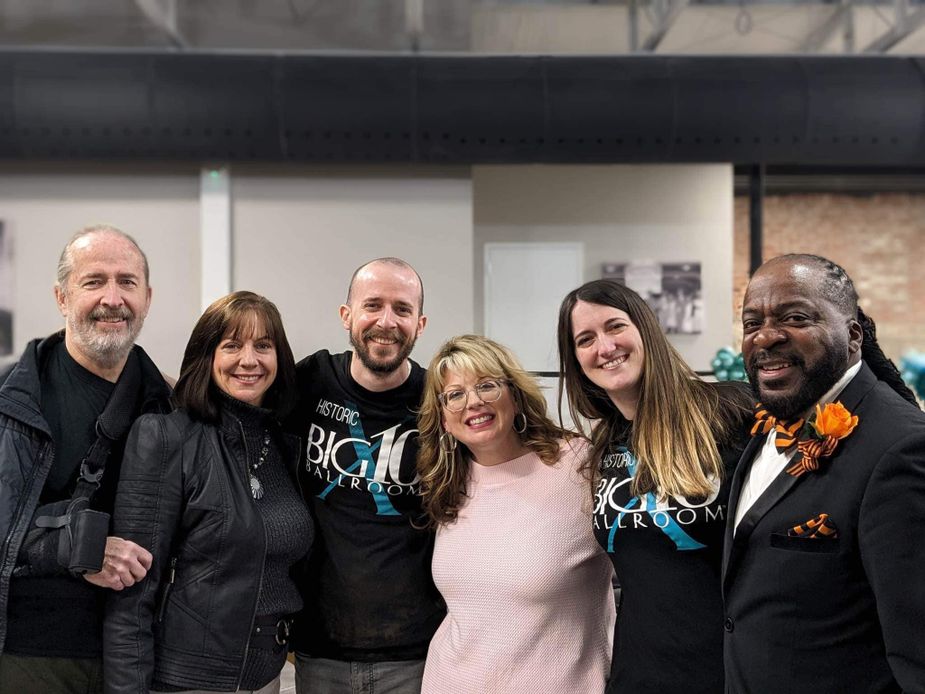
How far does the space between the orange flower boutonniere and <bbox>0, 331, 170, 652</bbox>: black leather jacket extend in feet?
5.41

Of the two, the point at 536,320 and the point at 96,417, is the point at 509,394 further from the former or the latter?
the point at 536,320

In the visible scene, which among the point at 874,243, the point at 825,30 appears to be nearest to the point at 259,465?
the point at 825,30

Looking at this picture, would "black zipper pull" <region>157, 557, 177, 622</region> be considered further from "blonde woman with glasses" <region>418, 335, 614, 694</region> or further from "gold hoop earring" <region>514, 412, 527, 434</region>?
"gold hoop earring" <region>514, 412, 527, 434</region>

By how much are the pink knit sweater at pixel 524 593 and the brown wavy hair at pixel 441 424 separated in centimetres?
6

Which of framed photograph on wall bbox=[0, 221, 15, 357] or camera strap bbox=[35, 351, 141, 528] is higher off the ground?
framed photograph on wall bbox=[0, 221, 15, 357]

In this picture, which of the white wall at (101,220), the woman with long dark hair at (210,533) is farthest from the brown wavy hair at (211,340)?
the white wall at (101,220)

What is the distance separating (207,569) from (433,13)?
4435mm

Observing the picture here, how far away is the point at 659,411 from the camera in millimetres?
2029

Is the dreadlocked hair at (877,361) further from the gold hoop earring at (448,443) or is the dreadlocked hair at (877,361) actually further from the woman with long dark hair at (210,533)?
the woman with long dark hair at (210,533)

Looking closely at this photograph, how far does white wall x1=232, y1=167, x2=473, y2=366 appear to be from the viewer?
18.4 feet

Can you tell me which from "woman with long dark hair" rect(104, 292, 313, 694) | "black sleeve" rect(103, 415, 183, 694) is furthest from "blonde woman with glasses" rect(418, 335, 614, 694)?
"black sleeve" rect(103, 415, 183, 694)

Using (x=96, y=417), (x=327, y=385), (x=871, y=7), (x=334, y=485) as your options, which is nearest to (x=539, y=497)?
(x=334, y=485)

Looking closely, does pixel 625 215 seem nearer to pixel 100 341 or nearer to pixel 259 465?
pixel 259 465

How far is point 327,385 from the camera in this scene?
2518mm
